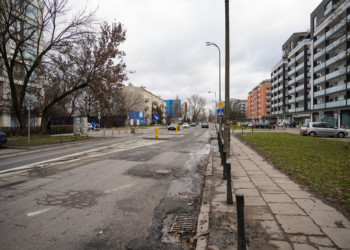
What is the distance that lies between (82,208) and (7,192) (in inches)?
89.7

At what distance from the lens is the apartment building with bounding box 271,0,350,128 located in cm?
3664

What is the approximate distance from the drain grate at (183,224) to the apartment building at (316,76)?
29980 mm

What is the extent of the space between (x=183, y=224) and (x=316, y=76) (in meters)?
56.5

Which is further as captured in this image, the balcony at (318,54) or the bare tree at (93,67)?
the balcony at (318,54)

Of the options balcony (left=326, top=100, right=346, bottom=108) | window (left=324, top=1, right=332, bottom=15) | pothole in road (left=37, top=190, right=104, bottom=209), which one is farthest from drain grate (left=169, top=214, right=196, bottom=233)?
window (left=324, top=1, right=332, bottom=15)

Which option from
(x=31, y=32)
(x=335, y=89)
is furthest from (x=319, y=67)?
(x=31, y=32)

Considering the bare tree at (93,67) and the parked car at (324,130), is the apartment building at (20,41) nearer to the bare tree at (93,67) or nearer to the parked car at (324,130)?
the bare tree at (93,67)

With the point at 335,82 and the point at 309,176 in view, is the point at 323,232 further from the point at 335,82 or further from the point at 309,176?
the point at 335,82

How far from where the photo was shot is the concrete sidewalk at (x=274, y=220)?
2730 millimetres

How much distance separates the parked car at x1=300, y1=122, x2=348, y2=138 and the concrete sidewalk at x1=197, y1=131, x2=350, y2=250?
68.6 ft

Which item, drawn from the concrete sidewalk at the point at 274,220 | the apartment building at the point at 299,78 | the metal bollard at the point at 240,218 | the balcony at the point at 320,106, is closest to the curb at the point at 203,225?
the concrete sidewalk at the point at 274,220

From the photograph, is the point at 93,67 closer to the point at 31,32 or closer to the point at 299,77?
the point at 31,32

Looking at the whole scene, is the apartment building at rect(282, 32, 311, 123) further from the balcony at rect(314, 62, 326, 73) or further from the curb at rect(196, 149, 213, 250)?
the curb at rect(196, 149, 213, 250)

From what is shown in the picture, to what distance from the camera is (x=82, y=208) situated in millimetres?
3932
